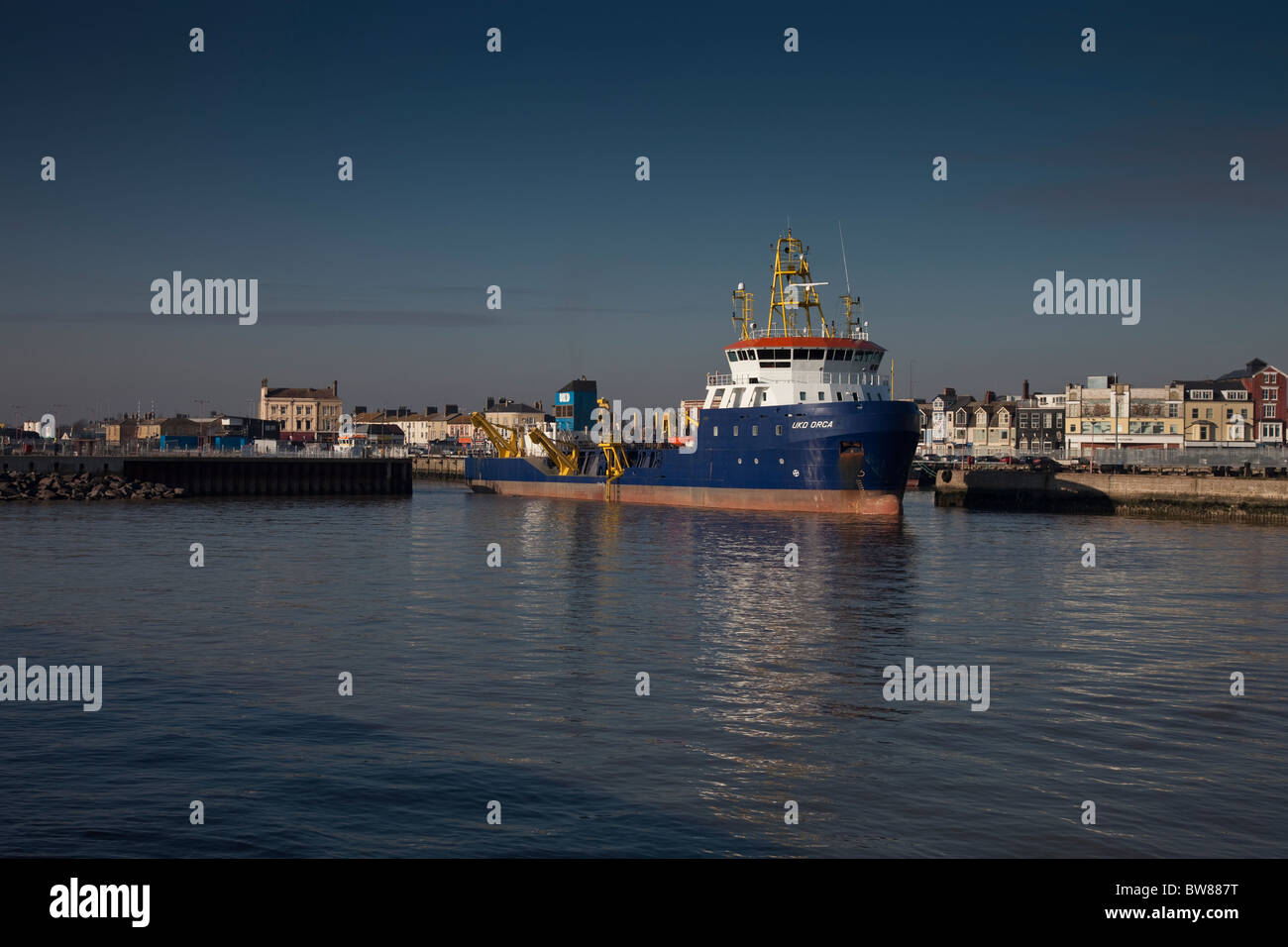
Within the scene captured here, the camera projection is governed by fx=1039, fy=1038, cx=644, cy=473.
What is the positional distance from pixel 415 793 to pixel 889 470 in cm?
4979

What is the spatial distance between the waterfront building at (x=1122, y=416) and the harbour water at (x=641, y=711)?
87.7 meters

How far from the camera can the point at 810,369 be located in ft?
219

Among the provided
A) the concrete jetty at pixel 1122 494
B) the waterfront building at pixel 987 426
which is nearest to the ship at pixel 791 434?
the concrete jetty at pixel 1122 494

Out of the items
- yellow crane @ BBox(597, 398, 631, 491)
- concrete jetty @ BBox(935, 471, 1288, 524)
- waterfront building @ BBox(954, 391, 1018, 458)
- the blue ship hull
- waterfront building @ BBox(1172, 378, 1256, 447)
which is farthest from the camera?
waterfront building @ BBox(954, 391, 1018, 458)

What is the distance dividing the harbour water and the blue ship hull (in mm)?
20280

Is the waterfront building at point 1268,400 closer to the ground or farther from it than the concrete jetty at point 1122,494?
farther from it

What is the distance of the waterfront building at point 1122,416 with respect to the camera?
120m

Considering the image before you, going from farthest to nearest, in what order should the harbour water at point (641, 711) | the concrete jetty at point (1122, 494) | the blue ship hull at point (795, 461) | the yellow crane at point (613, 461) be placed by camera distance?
1. the yellow crane at point (613, 461)
2. the concrete jetty at point (1122, 494)
3. the blue ship hull at point (795, 461)
4. the harbour water at point (641, 711)

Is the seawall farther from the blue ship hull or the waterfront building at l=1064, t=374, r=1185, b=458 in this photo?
the waterfront building at l=1064, t=374, r=1185, b=458

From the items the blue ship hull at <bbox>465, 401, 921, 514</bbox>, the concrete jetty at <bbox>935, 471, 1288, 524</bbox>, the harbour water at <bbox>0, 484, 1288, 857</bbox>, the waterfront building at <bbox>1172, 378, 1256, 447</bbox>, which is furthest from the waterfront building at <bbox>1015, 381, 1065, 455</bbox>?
the harbour water at <bbox>0, 484, 1288, 857</bbox>

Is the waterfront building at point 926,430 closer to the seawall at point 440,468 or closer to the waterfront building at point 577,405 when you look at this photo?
the waterfront building at point 577,405

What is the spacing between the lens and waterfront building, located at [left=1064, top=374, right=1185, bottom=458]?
12025cm

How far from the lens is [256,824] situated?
1262 cm

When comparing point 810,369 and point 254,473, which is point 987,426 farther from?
point 254,473
